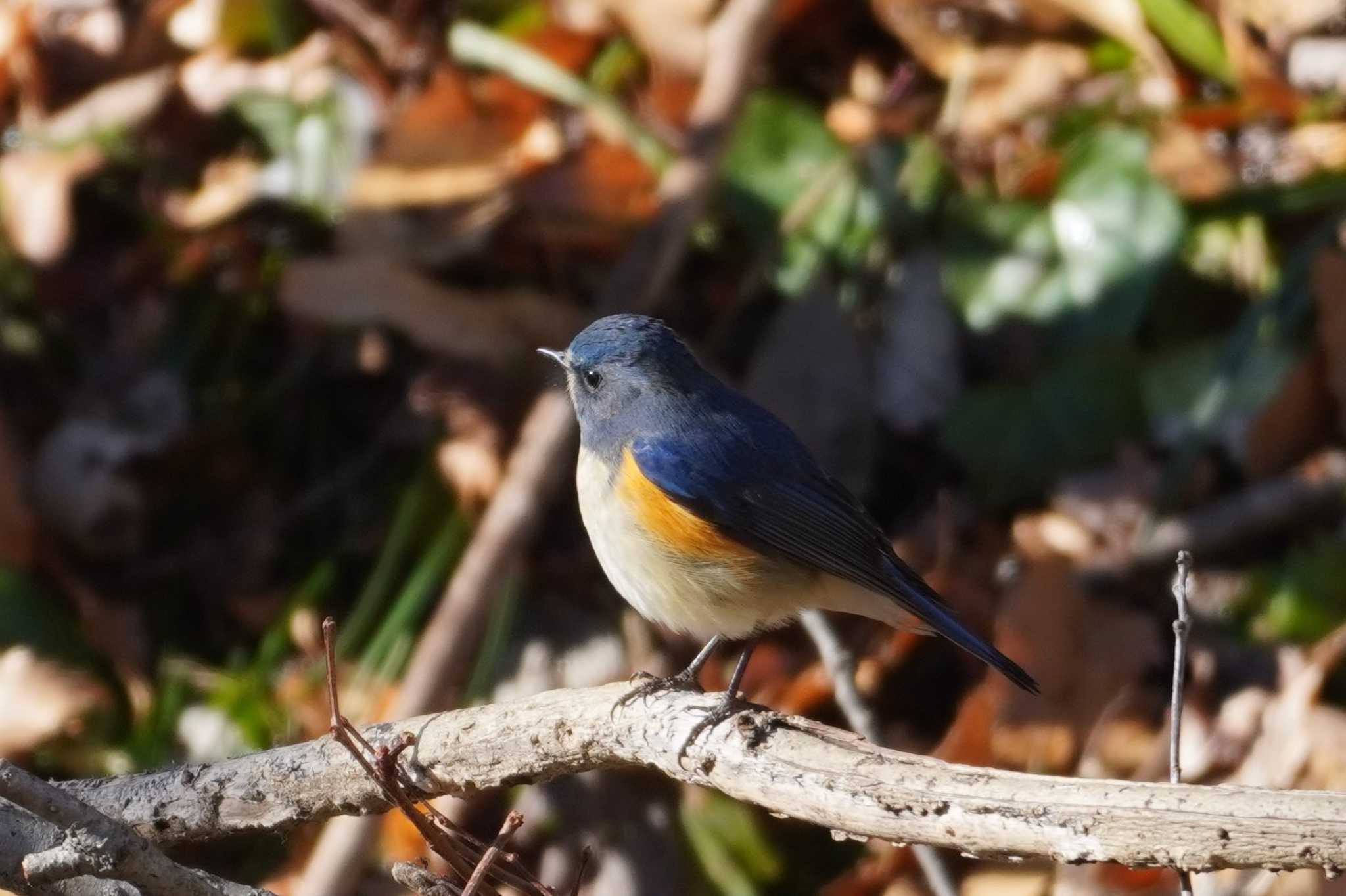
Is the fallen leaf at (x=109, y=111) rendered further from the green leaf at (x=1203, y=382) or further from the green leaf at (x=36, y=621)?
the green leaf at (x=1203, y=382)

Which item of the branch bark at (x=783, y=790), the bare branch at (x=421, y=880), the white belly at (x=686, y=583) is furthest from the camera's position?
the white belly at (x=686, y=583)

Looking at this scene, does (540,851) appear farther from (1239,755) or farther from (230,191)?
(230,191)

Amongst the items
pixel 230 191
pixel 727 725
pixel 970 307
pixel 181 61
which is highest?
pixel 181 61

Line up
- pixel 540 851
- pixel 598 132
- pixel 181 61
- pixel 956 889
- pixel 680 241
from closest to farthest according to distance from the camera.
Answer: pixel 956 889 < pixel 540 851 < pixel 680 241 < pixel 598 132 < pixel 181 61

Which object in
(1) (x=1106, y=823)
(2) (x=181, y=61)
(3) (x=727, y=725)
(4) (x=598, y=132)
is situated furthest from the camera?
(2) (x=181, y=61)

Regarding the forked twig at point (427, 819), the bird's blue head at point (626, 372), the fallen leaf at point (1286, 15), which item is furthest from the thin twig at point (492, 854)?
the fallen leaf at point (1286, 15)

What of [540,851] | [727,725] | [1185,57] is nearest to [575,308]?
[540,851]

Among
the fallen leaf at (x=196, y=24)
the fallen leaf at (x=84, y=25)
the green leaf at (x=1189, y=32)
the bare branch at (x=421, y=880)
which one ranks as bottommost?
the bare branch at (x=421, y=880)
